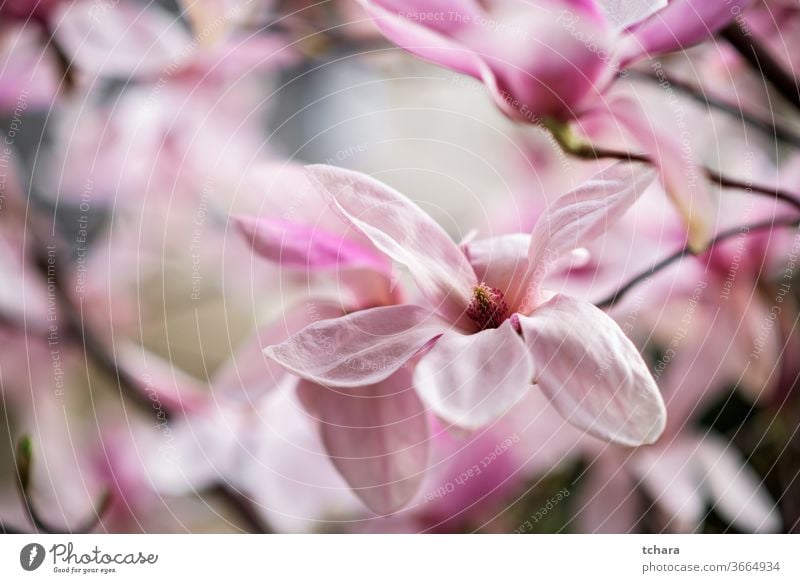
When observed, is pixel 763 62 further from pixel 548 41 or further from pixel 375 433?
pixel 375 433

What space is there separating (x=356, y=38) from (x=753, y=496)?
0.33 metres

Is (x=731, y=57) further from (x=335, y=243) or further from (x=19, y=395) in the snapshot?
(x=19, y=395)

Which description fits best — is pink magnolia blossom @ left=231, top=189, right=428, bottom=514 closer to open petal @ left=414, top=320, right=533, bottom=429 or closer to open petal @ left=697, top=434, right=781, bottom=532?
open petal @ left=414, top=320, right=533, bottom=429

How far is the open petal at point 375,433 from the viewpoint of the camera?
1.25 feet

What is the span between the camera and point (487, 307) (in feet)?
1.22

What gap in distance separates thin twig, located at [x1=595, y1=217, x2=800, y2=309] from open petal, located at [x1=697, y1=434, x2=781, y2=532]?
92 mm

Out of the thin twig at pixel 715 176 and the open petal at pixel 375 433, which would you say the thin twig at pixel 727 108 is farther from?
the open petal at pixel 375 433

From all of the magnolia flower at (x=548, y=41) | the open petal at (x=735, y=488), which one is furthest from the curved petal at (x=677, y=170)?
the open petal at (x=735, y=488)

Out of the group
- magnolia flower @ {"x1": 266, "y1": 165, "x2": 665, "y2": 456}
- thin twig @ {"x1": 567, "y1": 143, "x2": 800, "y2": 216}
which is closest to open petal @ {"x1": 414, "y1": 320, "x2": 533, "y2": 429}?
magnolia flower @ {"x1": 266, "y1": 165, "x2": 665, "y2": 456}

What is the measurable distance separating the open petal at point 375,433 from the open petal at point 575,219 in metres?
0.09

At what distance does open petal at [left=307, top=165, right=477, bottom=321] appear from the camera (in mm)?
368

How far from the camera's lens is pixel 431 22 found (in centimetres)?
38

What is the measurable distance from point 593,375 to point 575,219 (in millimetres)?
76

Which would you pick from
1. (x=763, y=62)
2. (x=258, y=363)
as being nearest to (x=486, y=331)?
(x=258, y=363)
